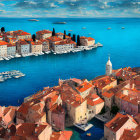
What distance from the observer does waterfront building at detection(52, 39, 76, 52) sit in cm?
4943

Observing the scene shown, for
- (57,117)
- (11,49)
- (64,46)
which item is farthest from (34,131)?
(64,46)

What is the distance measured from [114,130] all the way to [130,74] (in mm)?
10963

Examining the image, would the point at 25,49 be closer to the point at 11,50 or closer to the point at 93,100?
the point at 11,50

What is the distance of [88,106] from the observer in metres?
20.7

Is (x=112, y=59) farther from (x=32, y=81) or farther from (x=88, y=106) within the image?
(x=88, y=106)

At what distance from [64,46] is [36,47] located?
6020mm

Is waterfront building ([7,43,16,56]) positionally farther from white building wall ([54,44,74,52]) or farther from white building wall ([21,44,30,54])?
white building wall ([54,44,74,52])

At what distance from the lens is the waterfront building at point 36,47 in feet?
155

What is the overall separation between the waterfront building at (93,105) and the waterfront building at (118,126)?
3.40 meters

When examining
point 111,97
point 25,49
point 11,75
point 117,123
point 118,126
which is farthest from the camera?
point 25,49

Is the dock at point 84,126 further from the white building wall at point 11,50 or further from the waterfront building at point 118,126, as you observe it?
the white building wall at point 11,50

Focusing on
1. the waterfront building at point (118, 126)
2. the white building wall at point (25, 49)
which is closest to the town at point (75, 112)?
the waterfront building at point (118, 126)

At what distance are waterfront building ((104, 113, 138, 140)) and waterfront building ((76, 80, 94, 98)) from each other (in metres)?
5.44

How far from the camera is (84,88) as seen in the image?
22.5m
